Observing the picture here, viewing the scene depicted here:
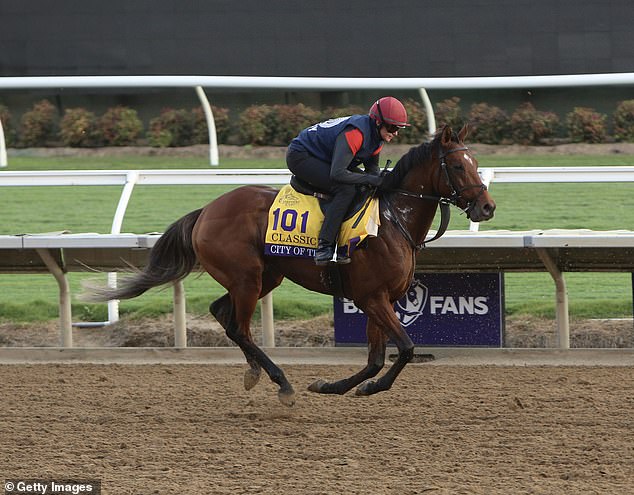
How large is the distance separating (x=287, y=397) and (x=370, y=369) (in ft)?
1.49

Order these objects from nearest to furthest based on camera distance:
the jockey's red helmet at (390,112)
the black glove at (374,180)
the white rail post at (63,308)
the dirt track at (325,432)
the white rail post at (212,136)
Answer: the dirt track at (325,432), the jockey's red helmet at (390,112), the black glove at (374,180), the white rail post at (63,308), the white rail post at (212,136)

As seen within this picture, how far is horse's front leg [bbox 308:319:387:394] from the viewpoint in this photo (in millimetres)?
5453

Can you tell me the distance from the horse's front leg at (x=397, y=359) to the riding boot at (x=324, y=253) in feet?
1.28

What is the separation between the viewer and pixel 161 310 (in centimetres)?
822

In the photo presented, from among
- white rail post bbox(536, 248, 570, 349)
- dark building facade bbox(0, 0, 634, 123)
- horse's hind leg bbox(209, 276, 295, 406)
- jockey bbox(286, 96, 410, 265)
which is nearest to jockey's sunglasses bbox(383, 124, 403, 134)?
jockey bbox(286, 96, 410, 265)

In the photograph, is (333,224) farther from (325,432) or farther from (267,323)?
(267,323)

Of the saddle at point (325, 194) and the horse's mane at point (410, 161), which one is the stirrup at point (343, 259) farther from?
the horse's mane at point (410, 161)

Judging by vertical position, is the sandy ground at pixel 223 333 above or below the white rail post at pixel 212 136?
below

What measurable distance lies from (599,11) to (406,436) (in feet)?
19.6

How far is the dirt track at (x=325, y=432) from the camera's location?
4141 millimetres

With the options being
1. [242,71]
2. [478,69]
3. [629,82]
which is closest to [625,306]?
[629,82]

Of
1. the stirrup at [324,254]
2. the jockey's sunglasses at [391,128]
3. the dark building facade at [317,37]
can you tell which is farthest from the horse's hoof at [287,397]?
the dark building facade at [317,37]

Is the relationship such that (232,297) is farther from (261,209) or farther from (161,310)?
(161,310)

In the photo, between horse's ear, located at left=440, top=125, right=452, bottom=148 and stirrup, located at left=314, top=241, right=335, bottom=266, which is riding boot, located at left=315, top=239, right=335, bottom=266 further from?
horse's ear, located at left=440, top=125, right=452, bottom=148
